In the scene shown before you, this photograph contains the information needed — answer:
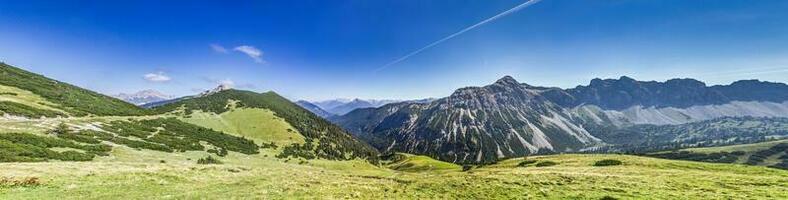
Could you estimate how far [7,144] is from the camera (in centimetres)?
6028

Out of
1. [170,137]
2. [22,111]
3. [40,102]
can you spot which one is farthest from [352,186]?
[40,102]

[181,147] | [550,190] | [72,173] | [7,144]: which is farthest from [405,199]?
[181,147]

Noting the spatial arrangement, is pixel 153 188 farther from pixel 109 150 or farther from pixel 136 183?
pixel 109 150

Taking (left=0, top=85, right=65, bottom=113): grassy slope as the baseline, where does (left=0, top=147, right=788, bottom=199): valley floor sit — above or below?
below

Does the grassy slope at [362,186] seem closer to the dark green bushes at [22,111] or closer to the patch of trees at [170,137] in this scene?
the patch of trees at [170,137]

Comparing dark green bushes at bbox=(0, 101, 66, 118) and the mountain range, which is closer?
the mountain range

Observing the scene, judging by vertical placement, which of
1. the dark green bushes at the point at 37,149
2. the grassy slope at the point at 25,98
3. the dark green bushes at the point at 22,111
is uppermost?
the grassy slope at the point at 25,98

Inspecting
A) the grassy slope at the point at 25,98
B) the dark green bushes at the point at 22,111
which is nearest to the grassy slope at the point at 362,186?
the dark green bushes at the point at 22,111

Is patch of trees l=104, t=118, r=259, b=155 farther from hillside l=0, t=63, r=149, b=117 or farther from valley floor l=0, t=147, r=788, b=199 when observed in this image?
valley floor l=0, t=147, r=788, b=199

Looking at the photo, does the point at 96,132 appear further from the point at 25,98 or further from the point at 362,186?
the point at 362,186

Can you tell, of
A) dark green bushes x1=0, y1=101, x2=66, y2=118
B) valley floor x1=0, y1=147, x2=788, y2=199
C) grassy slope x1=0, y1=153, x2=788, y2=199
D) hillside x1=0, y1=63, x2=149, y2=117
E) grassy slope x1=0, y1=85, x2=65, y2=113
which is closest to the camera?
valley floor x1=0, y1=147, x2=788, y2=199

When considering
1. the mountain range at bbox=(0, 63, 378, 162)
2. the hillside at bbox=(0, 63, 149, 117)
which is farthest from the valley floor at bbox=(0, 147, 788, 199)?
the hillside at bbox=(0, 63, 149, 117)

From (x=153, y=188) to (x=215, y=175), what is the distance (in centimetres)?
877

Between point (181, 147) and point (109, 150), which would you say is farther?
point (181, 147)
